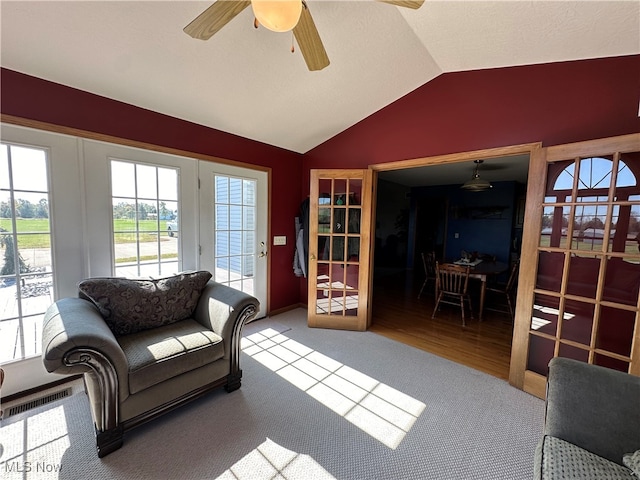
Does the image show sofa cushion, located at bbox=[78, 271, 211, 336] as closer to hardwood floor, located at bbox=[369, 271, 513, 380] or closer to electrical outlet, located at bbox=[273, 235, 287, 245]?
electrical outlet, located at bbox=[273, 235, 287, 245]

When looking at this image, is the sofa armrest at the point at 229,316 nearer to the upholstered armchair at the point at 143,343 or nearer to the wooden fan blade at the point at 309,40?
the upholstered armchair at the point at 143,343

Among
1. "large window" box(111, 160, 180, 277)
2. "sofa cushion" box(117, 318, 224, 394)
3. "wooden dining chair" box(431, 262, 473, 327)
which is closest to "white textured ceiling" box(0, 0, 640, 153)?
"large window" box(111, 160, 180, 277)

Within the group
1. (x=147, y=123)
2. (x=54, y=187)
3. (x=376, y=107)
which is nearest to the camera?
(x=54, y=187)

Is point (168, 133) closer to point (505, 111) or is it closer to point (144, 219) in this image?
point (144, 219)

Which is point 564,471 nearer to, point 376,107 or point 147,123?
point 376,107

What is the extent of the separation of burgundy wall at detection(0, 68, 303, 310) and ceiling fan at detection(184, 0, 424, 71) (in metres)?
1.32

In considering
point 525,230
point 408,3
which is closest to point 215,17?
point 408,3

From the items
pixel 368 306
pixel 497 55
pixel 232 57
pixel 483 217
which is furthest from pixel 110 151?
pixel 483 217

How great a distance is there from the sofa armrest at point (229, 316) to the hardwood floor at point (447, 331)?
1.81 metres

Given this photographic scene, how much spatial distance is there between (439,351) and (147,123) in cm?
359

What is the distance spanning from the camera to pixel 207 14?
50.8 inches

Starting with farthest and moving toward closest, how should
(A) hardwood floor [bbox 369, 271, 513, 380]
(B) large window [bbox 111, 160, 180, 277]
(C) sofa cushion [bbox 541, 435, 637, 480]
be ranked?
(A) hardwood floor [bbox 369, 271, 513, 380] → (B) large window [bbox 111, 160, 180, 277] → (C) sofa cushion [bbox 541, 435, 637, 480]

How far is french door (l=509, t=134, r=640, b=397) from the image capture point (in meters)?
1.77

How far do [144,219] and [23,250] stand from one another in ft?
2.65
